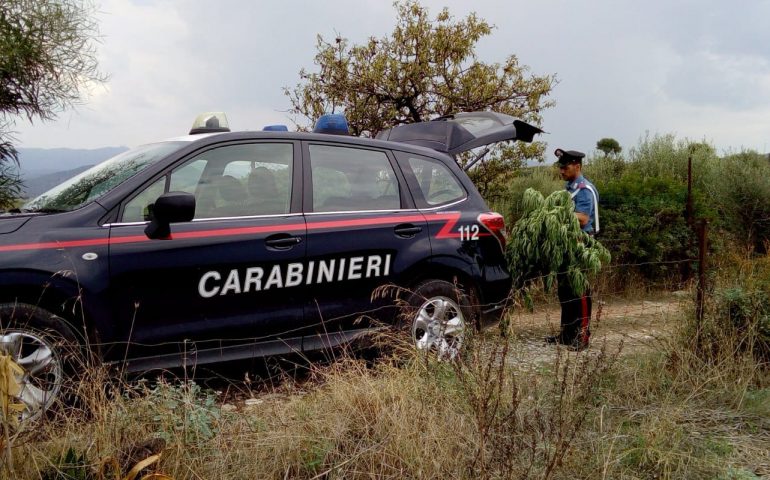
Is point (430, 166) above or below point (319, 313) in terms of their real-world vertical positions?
above

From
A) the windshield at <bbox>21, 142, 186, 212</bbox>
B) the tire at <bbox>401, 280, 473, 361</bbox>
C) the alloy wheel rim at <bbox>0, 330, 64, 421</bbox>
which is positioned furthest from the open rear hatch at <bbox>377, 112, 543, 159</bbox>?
the alloy wheel rim at <bbox>0, 330, 64, 421</bbox>

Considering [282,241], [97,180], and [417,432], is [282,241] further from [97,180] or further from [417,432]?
[417,432]

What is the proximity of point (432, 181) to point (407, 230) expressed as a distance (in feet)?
1.87

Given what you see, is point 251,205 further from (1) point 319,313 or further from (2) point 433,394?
(2) point 433,394

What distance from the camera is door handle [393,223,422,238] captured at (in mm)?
4812

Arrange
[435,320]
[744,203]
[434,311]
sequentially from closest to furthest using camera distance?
[435,320] < [434,311] < [744,203]

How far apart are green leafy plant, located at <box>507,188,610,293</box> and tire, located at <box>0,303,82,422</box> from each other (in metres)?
3.44

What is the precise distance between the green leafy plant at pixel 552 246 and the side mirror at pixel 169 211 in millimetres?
2848

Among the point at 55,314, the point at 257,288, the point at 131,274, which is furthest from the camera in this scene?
the point at 257,288

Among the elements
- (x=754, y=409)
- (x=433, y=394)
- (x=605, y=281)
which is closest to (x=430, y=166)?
(x=433, y=394)

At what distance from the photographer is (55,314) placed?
11.7ft

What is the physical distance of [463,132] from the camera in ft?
19.6

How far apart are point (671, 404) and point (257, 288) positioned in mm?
2457

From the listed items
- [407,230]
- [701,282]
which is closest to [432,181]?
[407,230]
